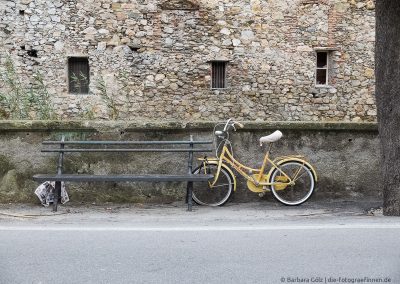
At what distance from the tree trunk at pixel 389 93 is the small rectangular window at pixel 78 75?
37.5 ft

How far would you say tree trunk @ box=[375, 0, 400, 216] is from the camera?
7.04m

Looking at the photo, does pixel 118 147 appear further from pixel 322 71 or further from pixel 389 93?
pixel 322 71

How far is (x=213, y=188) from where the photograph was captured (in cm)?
814

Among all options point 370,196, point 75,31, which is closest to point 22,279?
point 370,196

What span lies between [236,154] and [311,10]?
1038cm

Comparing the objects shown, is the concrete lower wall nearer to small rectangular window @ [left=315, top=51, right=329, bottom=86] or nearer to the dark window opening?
the dark window opening

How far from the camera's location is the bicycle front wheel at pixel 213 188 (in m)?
8.01

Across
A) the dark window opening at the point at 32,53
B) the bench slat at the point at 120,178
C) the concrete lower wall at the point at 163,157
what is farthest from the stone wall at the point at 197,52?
the bench slat at the point at 120,178

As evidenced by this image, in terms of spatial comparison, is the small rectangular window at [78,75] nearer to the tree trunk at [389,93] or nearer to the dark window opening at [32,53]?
the dark window opening at [32,53]

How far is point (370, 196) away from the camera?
8359mm

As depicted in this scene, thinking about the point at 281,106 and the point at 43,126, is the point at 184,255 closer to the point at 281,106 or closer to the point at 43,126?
the point at 43,126

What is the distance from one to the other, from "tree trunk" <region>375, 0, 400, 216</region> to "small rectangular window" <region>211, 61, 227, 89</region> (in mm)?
10283

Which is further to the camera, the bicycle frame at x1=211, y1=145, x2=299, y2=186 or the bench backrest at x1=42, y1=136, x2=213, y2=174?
the bicycle frame at x1=211, y1=145, x2=299, y2=186

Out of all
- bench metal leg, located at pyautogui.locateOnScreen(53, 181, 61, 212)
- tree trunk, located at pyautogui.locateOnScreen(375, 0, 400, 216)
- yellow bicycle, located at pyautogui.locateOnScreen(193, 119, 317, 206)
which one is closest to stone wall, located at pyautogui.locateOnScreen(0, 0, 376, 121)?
yellow bicycle, located at pyautogui.locateOnScreen(193, 119, 317, 206)
